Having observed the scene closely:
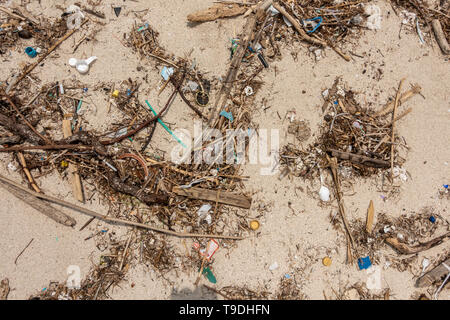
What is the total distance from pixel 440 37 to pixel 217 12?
10.4ft

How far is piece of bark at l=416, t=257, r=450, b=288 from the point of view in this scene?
356cm

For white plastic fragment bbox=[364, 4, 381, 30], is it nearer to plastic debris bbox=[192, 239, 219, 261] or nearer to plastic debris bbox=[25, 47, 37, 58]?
plastic debris bbox=[192, 239, 219, 261]

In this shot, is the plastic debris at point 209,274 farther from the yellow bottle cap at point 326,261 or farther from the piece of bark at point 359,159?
the piece of bark at point 359,159

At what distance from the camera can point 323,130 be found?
357cm

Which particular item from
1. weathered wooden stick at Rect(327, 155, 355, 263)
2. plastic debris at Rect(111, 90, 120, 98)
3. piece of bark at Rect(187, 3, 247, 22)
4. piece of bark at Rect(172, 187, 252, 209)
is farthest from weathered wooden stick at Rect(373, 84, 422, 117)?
plastic debris at Rect(111, 90, 120, 98)

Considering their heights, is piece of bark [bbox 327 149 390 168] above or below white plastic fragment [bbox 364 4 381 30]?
below

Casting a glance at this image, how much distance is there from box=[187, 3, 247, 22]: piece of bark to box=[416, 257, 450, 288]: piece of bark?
175 inches

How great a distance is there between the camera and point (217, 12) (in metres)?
3.58

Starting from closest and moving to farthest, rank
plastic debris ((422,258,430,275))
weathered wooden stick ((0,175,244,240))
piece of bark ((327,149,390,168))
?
weathered wooden stick ((0,175,244,240))
piece of bark ((327,149,390,168))
plastic debris ((422,258,430,275))

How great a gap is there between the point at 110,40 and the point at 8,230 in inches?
114

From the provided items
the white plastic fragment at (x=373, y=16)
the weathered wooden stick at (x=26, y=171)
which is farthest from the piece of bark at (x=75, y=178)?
the white plastic fragment at (x=373, y=16)

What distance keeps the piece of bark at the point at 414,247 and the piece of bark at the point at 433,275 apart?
0.31 meters

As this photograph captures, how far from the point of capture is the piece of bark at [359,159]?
11.5ft

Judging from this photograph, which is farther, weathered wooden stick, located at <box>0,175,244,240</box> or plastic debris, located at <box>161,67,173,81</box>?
plastic debris, located at <box>161,67,173,81</box>
